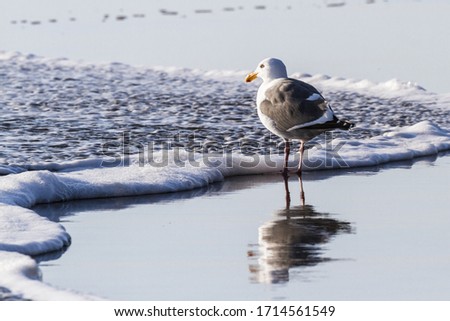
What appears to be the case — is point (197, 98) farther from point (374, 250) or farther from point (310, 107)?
point (374, 250)

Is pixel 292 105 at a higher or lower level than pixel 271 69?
lower

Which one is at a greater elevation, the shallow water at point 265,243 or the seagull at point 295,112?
the seagull at point 295,112

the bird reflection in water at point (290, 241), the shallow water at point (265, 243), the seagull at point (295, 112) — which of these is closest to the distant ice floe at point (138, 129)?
the shallow water at point (265, 243)

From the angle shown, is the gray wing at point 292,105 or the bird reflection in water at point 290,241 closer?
the bird reflection in water at point 290,241

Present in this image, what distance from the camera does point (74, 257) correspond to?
7.15m

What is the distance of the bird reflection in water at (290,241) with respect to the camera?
6793mm

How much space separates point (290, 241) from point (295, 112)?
10.4 ft

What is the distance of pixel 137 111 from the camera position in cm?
1491

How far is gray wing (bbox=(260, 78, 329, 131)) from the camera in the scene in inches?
417

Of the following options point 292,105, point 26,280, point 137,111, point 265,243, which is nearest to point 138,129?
point 137,111

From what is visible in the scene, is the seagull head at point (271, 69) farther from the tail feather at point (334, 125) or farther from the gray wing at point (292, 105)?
the tail feather at point (334, 125)

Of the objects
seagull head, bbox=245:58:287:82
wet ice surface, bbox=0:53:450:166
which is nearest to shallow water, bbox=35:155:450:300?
seagull head, bbox=245:58:287:82

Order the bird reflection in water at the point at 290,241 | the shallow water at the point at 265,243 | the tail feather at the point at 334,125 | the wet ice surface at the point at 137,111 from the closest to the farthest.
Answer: the shallow water at the point at 265,243 < the bird reflection in water at the point at 290,241 < the tail feather at the point at 334,125 < the wet ice surface at the point at 137,111

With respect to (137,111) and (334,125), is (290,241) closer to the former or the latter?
(334,125)
